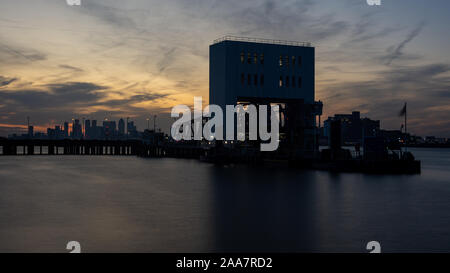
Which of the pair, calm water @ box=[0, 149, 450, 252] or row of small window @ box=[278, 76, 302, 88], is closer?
calm water @ box=[0, 149, 450, 252]

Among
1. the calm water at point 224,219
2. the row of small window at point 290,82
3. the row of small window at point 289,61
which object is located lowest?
the calm water at point 224,219

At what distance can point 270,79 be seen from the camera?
9050 cm

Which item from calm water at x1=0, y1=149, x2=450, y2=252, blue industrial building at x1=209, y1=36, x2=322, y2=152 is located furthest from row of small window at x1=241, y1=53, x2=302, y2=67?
calm water at x1=0, y1=149, x2=450, y2=252

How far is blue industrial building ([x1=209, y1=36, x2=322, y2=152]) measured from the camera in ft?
290

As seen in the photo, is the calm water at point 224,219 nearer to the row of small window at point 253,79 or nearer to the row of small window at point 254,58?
the row of small window at point 253,79

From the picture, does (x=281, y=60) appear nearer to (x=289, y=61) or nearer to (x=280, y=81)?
(x=289, y=61)

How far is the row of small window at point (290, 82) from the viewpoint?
300 ft

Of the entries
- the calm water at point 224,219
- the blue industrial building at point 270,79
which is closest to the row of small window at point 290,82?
the blue industrial building at point 270,79

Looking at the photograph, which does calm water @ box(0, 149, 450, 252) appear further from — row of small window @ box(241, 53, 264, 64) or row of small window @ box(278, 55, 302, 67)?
row of small window @ box(278, 55, 302, 67)

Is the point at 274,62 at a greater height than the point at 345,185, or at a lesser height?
greater
